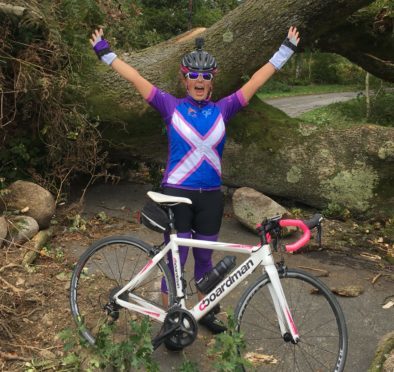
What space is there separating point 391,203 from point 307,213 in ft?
3.61

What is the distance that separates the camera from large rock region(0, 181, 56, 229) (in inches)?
208

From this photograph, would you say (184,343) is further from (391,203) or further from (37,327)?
(391,203)

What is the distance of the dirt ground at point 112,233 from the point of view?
3531mm

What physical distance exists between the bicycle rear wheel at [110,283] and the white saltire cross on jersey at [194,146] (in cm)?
60

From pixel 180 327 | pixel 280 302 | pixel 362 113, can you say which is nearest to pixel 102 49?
pixel 180 327

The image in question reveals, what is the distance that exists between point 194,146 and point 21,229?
7.98 feet

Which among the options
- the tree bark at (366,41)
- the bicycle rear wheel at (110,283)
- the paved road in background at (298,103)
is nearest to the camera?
the bicycle rear wheel at (110,283)

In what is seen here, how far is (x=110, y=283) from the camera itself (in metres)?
4.38

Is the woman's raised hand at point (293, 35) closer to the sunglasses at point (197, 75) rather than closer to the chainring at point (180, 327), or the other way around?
the sunglasses at point (197, 75)

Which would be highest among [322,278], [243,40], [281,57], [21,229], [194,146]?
[243,40]

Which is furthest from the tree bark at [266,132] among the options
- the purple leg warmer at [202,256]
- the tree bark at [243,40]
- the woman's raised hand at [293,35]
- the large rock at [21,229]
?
the purple leg warmer at [202,256]

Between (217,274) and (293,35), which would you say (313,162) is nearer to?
(293,35)

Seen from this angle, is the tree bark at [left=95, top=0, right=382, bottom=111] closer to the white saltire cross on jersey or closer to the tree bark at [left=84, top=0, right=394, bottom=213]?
the tree bark at [left=84, top=0, right=394, bottom=213]

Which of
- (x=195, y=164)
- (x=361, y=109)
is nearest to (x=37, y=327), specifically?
(x=195, y=164)
